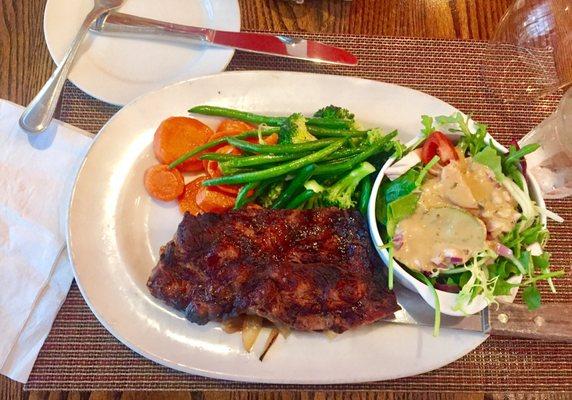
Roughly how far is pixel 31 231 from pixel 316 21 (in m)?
2.14

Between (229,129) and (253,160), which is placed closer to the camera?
(253,160)

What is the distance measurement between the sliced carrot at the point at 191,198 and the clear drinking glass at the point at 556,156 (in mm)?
1826

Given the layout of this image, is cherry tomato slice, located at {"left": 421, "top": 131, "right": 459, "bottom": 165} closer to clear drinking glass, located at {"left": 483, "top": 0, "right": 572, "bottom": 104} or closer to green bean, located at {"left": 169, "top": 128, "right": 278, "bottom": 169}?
green bean, located at {"left": 169, "top": 128, "right": 278, "bottom": 169}

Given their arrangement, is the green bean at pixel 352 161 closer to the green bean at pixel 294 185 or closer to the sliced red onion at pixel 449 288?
the green bean at pixel 294 185

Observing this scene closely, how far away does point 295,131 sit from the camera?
96.4 inches

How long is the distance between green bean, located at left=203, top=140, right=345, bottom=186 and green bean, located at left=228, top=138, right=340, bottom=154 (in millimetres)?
42

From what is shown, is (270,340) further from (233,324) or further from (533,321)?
(533,321)

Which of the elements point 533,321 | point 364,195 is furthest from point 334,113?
→ point 533,321

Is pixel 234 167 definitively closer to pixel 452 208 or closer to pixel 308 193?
pixel 308 193

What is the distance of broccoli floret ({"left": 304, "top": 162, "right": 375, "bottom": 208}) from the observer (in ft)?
7.84

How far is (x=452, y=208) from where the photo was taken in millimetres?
2039

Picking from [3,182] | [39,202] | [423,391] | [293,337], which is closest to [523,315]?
[423,391]

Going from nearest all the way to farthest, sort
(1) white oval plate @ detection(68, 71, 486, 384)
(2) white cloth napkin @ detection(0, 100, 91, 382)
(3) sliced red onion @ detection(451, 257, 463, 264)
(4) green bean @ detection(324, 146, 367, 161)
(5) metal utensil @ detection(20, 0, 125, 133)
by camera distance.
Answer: (3) sliced red onion @ detection(451, 257, 463, 264), (1) white oval plate @ detection(68, 71, 486, 384), (2) white cloth napkin @ detection(0, 100, 91, 382), (4) green bean @ detection(324, 146, 367, 161), (5) metal utensil @ detection(20, 0, 125, 133)

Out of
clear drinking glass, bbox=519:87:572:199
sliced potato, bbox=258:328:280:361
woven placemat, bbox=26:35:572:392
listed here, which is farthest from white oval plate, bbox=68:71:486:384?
clear drinking glass, bbox=519:87:572:199
